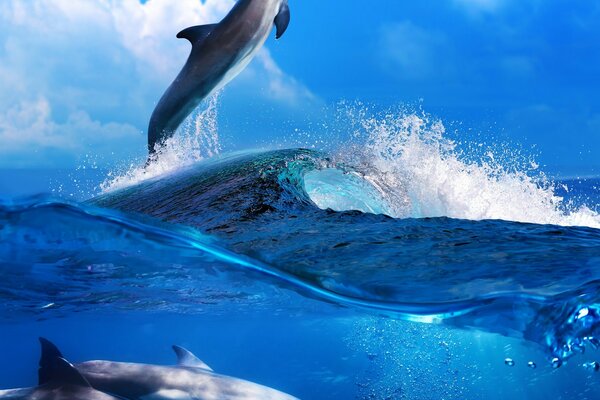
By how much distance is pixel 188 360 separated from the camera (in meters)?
5.10

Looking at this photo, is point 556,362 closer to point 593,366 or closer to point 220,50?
point 593,366

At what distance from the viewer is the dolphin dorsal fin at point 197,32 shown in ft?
34.4

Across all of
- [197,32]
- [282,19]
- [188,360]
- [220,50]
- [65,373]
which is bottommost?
[65,373]

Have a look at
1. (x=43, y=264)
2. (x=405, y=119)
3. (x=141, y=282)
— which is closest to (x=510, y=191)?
Result: (x=405, y=119)

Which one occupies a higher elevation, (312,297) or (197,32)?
(197,32)

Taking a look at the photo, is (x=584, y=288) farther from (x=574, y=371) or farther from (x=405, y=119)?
(x=405, y=119)

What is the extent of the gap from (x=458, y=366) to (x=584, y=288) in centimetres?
195

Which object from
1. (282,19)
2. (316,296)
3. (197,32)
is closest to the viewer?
(316,296)

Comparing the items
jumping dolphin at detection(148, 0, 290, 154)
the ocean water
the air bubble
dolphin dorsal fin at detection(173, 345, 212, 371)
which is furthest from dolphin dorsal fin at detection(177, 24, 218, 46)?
the air bubble

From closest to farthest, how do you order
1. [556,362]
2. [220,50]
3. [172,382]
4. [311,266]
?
[172,382] → [311,266] → [556,362] → [220,50]

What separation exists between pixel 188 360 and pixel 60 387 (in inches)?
39.3

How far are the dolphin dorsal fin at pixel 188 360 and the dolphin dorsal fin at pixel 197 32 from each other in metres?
6.55

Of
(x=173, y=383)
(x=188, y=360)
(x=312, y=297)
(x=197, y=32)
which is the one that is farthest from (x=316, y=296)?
(x=197, y=32)

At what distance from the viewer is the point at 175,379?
16.3ft
